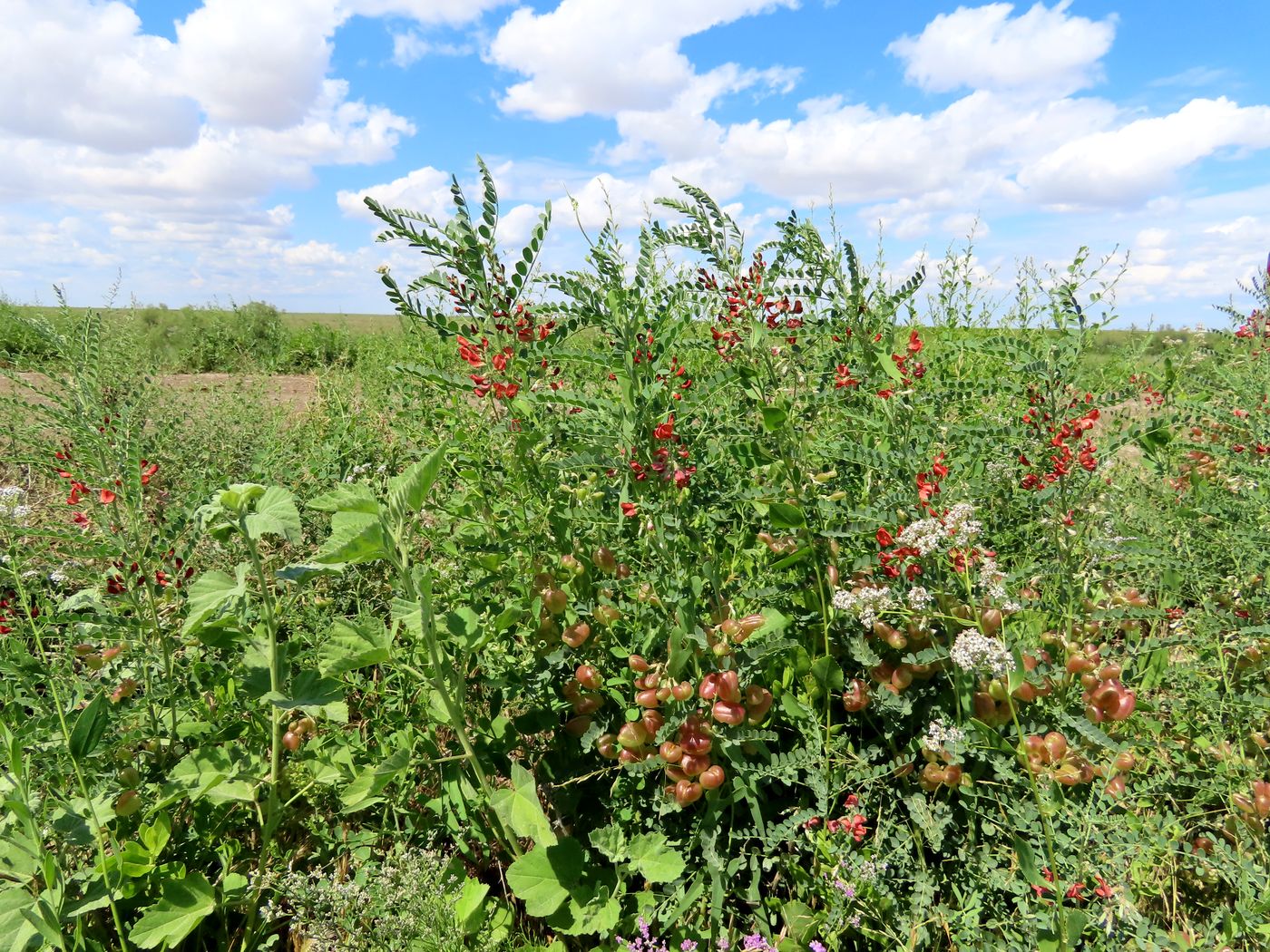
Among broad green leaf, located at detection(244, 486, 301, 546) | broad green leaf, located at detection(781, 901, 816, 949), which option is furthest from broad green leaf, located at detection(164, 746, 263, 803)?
broad green leaf, located at detection(781, 901, 816, 949)

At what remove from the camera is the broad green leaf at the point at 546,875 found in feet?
5.29

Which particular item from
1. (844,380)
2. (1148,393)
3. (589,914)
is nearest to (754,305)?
(844,380)

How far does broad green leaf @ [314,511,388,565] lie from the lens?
1352mm

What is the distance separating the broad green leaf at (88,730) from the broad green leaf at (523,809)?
0.85m

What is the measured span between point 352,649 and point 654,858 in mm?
836

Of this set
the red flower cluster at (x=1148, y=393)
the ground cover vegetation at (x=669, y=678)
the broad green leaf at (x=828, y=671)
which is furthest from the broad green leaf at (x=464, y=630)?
the red flower cluster at (x=1148, y=393)

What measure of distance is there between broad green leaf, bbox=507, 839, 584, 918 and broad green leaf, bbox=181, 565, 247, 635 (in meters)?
0.88

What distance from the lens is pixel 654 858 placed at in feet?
5.37

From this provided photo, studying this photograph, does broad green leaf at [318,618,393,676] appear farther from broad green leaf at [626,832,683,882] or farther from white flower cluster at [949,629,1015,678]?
white flower cluster at [949,629,1015,678]

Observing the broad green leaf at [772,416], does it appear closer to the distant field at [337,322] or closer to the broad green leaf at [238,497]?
the broad green leaf at [238,497]

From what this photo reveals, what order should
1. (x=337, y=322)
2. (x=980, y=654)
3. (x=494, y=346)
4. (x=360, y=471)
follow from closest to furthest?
(x=980, y=654) < (x=494, y=346) < (x=360, y=471) < (x=337, y=322)

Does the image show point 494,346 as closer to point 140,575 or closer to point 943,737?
point 140,575

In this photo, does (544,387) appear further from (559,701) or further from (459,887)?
(459,887)

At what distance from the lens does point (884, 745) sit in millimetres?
1865
